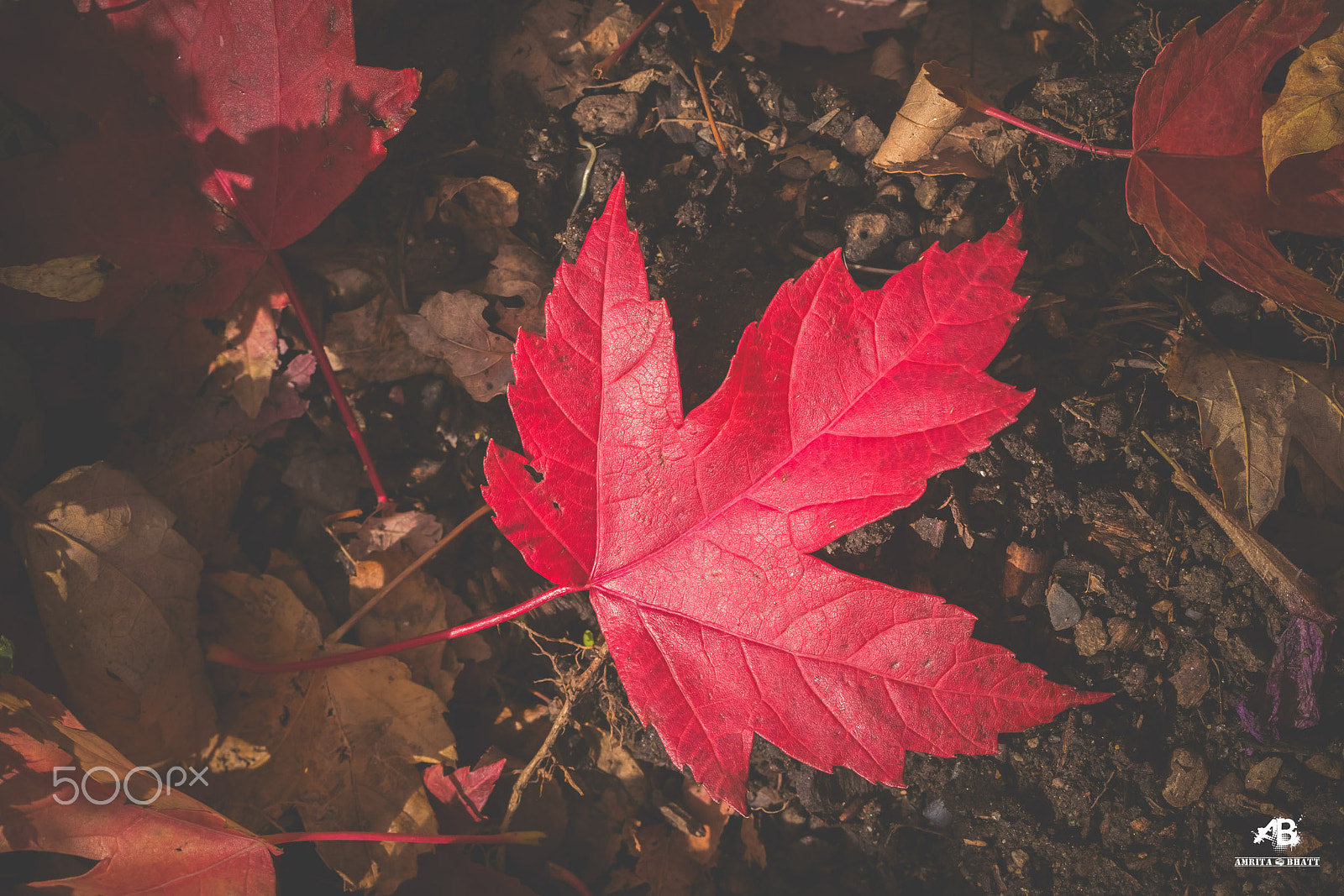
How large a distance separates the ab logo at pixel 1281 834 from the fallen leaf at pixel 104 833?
1.69 metres

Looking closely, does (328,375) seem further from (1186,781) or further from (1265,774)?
(1265,774)

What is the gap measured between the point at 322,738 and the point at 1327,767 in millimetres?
1827

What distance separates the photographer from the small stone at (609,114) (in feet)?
4.57

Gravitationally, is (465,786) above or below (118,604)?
below

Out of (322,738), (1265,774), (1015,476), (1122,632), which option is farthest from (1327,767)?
(322,738)

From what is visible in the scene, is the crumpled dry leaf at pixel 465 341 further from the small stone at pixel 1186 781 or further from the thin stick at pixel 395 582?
the small stone at pixel 1186 781

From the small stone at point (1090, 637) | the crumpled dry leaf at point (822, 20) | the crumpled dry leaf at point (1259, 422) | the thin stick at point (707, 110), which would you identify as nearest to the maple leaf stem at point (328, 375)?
the thin stick at point (707, 110)

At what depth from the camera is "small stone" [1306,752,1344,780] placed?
1.28 metres

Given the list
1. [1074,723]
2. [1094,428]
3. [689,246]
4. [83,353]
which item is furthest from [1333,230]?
[83,353]

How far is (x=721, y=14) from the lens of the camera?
119 cm

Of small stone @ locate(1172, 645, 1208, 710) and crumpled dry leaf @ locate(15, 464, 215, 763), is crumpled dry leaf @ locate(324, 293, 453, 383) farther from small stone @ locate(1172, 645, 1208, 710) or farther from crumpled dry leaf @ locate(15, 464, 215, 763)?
small stone @ locate(1172, 645, 1208, 710)

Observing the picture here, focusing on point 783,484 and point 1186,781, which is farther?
point 1186,781

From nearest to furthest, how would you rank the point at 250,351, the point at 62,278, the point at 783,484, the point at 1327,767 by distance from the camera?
the point at 783,484, the point at 62,278, the point at 1327,767, the point at 250,351

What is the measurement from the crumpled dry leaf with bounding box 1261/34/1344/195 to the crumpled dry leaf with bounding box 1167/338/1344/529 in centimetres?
35
